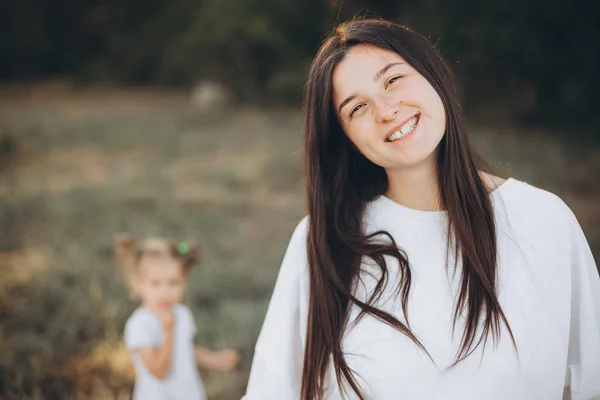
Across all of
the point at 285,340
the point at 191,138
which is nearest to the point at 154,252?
the point at 285,340

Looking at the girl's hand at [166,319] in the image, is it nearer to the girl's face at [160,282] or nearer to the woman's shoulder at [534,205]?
the girl's face at [160,282]

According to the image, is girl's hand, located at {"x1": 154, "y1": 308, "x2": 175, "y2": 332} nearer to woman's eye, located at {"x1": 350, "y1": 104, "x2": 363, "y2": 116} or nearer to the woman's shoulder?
woman's eye, located at {"x1": 350, "y1": 104, "x2": 363, "y2": 116}

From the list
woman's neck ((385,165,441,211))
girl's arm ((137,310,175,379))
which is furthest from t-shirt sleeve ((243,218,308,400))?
girl's arm ((137,310,175,379))

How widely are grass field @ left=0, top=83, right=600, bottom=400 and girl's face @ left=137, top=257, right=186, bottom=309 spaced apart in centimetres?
63

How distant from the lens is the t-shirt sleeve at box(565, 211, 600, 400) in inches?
61.9

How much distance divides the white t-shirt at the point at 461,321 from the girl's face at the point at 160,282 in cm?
112

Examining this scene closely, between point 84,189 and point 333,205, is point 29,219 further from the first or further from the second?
point 333,205

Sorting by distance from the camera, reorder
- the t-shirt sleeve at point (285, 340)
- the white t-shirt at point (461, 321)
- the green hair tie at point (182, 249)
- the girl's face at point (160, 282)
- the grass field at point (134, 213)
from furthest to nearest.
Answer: the grass field at point (134, 213) → the green hair tie at point (182, 249) → the girl's face at point (160, 282) → the t-shirt sleeve at point (285, 340) → the white t-shirt at point (461, 321)

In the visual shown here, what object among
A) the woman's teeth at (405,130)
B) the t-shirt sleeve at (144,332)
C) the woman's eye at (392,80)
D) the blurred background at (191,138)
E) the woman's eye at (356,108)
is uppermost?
the blurred background at (191,138)

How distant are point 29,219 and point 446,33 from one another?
268 inches

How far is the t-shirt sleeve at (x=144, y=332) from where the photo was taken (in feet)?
8.55

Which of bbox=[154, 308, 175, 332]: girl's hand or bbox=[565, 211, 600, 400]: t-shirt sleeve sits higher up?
bbox=[154, 308, 175, 332]: girl's hand

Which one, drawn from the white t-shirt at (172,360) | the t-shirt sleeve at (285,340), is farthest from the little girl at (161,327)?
the t-shirt sleeve at (285,340)

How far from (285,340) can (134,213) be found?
446 centimetres
